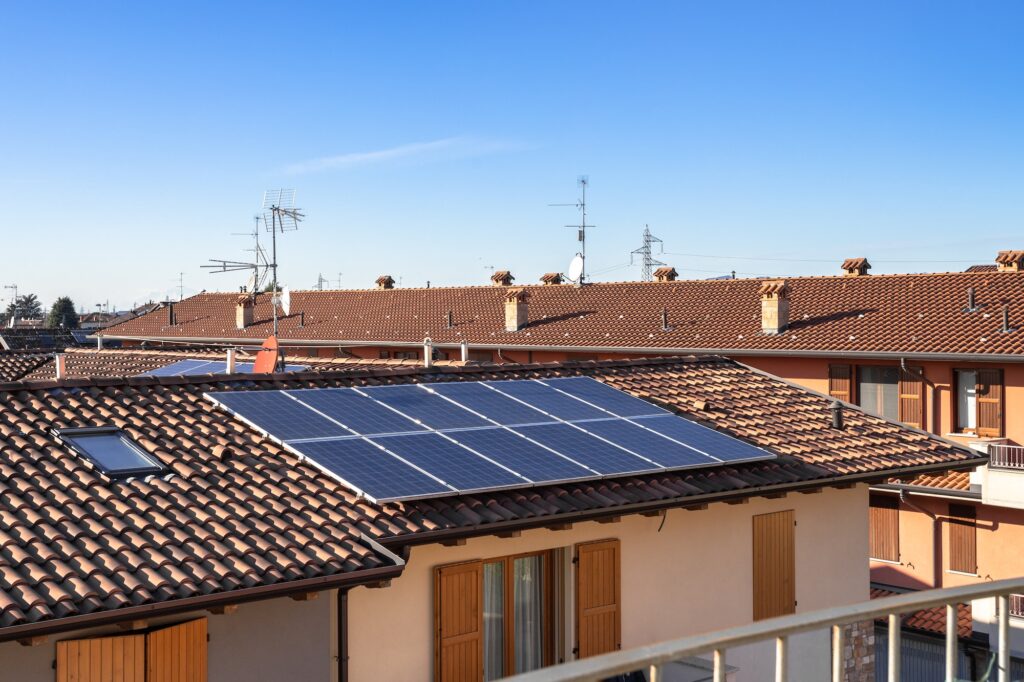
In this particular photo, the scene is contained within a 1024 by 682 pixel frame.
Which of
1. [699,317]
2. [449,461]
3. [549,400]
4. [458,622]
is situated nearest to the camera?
[458,622]

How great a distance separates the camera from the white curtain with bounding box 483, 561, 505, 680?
1129 centimetres

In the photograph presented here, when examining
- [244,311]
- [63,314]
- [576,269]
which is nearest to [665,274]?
[576,269]

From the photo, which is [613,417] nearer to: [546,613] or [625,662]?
[546,613]

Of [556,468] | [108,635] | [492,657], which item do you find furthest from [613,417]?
[108,635]

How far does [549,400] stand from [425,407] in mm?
1927

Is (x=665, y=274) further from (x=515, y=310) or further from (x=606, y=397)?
(x=606, y=397)

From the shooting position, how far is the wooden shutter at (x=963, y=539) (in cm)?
2883

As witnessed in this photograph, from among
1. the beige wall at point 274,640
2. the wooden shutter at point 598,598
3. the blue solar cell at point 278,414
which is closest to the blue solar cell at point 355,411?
the blue solar cell at point 278,414

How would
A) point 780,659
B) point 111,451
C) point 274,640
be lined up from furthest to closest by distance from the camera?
1. point 111,451
2. point 274,640
3. point 780,659

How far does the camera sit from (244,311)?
2368 inches

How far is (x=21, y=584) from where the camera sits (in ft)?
25.4

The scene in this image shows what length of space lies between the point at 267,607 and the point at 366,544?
1.01 metres

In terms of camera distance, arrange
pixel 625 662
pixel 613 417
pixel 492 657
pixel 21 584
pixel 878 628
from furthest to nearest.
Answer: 1. pixel 878 628
2. pixel 613 417
3. pixel 492 657
4. pixel 21 584
5. pixel 625 662

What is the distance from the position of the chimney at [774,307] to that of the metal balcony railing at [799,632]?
3036 cm
